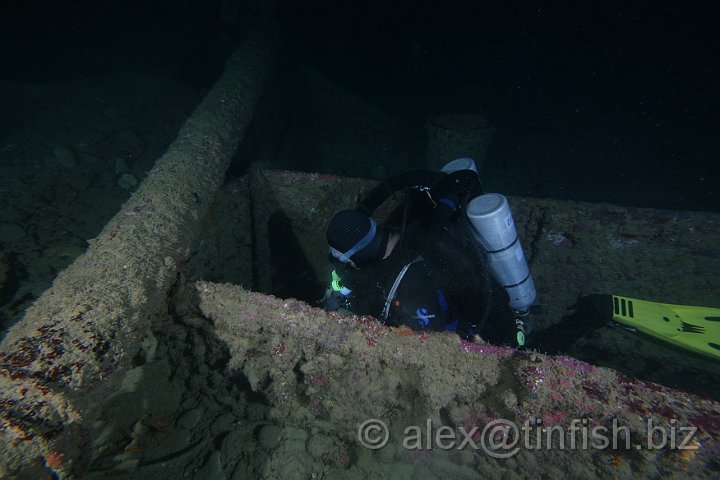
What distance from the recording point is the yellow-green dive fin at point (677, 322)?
8.61ft

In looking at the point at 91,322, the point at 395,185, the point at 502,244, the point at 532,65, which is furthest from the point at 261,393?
the point at 532,65

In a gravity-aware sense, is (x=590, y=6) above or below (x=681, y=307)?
above

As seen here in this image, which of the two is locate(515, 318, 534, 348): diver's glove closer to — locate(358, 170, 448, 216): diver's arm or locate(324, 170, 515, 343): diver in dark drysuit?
locate(324, 170, 515, 343): diver in dark drysuit

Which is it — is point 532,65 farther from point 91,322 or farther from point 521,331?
point 91,322

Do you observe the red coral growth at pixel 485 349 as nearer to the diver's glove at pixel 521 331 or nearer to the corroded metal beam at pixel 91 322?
the diver's glove at pixel 521 331

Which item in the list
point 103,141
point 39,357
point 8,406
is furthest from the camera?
point 103,141

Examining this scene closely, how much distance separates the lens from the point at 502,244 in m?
2.42

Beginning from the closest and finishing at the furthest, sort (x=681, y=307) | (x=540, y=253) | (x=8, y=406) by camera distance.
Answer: (x=8, y=406)
(x=681, y=307)
(x=540, y=253)

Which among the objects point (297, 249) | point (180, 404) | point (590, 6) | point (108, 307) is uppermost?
point (590, 6)

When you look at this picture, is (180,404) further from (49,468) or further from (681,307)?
(681,307)

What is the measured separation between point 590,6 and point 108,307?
32.2 feet

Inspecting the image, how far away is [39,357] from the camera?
1.18 m

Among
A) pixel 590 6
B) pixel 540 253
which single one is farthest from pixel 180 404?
pixel 590 6

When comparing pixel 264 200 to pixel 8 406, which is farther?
pixel 264 200
